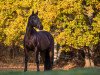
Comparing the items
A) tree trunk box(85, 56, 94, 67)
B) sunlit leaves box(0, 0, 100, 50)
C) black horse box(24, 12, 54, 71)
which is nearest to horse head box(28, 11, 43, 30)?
black horse box(24, 12, 54, 71)

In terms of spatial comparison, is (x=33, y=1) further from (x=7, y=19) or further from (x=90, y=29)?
(x=90, y=29)

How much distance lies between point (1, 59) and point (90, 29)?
14.8 metres

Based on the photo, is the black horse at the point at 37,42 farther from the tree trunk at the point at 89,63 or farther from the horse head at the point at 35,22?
the tree trunk at the point at 89,63

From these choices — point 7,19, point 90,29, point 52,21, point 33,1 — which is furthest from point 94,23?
point 7,19

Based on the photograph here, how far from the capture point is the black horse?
689 inches

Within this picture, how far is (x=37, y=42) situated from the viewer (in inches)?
742

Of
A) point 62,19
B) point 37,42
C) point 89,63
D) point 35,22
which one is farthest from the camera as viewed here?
point 89,63

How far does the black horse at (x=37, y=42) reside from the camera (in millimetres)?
17500

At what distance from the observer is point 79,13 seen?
102 ft

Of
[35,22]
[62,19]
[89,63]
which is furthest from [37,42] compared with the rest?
[89,63]

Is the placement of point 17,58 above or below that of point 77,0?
below

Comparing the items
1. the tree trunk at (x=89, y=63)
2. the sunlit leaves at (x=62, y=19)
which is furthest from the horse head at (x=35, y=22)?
the tree trunk at (x=89, y=63)

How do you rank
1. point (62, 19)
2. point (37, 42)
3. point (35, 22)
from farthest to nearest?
1. point (62, 19)
2. point (37, 42)
3. point (35, 22)

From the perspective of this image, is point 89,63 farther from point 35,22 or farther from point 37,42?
point 35,22
